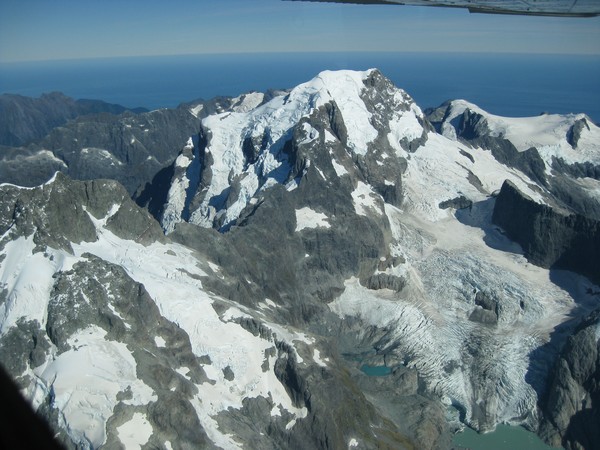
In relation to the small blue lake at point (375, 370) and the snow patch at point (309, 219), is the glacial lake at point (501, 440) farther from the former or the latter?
the snow patch at point (309, 219)

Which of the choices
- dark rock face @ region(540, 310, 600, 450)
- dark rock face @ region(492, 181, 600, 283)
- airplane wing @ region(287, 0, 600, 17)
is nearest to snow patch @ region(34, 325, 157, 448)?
airplane wing @ region(287, 0, 600, 17)

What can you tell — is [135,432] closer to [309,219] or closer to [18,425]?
[18,425]

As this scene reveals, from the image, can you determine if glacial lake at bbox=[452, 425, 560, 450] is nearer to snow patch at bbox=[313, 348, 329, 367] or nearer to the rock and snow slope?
the rock and snow slope

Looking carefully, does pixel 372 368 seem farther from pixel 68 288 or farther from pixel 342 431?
pixel 68 288

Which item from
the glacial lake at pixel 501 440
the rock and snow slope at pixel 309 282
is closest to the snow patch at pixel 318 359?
the rock and snow slope at pixel 309 282

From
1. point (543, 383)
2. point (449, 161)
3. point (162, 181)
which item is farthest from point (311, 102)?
point (543, 383)

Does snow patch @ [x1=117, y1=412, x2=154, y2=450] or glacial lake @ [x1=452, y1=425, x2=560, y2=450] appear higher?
snow patch @ [x1=117, y1=412, x2=154, y2=450]
